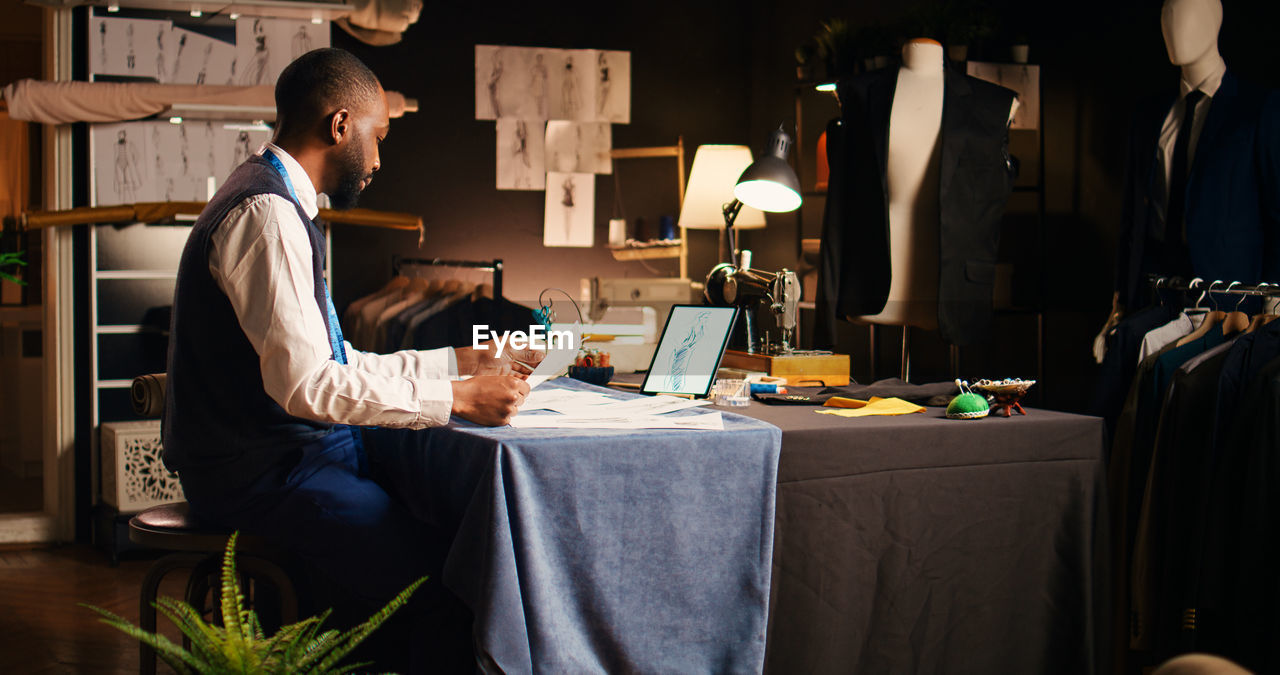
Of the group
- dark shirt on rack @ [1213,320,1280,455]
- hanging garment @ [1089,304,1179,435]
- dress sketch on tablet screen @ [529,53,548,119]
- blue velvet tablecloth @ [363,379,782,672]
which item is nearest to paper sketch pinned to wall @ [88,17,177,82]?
dress sketch on tablet screen @ [529,53,548,119]

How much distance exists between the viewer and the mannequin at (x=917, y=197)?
319 centimetres

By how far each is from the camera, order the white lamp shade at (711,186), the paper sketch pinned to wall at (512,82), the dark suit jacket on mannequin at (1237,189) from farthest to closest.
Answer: the paper sketch pinned to wall at (512,82), the white lamp shade at (711,186), the dark suit jacket on mannequin at (1237,189)

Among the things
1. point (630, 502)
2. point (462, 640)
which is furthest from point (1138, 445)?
point (462, 640)

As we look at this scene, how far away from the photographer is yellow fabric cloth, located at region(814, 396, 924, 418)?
2084 mm

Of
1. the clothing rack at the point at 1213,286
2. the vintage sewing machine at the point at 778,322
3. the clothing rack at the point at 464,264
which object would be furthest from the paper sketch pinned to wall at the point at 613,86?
the clothing rack at the point at 1213,286

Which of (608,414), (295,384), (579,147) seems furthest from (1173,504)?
(579,147)

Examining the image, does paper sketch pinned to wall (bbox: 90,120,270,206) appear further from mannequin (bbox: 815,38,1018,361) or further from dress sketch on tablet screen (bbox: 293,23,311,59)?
mannequin (bbox: 815,38,1018,361)

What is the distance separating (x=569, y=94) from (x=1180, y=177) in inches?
132

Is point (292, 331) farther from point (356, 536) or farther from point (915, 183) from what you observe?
point (915, 183)

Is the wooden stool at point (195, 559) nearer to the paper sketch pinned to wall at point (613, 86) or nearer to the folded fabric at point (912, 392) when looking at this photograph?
the folded fabric at point (912, 392)

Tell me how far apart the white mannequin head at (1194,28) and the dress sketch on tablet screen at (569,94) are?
128 inches

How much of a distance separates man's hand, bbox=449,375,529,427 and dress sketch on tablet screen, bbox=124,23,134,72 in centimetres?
323

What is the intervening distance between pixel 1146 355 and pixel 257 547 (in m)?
2.14

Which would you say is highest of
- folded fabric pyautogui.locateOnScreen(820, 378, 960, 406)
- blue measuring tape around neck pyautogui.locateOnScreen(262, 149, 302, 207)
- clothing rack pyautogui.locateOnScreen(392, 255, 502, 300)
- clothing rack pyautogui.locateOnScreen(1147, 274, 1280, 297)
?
blue measuring tape around neck pyautogui.locateOnScreen(262, 149, 302, 207)
